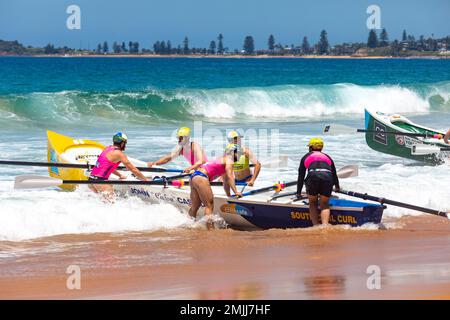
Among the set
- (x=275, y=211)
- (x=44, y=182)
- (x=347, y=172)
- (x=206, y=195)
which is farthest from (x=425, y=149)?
(x=44, y=182)

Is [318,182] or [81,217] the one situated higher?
[318,182]

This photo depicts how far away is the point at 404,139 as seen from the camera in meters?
17.4

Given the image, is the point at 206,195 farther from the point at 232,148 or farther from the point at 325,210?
the point at 325,210

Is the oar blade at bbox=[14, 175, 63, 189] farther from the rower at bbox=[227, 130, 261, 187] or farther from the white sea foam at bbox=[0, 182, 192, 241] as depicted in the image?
the rower at bbox=[227, 130, 261, 187]

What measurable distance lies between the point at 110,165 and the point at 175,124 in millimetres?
15470

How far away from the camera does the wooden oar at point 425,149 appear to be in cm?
1602

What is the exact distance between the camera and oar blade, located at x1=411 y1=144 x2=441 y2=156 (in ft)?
52.9

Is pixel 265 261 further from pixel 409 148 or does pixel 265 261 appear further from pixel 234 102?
pixel 234 102

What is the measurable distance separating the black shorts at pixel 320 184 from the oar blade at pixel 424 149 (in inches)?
278

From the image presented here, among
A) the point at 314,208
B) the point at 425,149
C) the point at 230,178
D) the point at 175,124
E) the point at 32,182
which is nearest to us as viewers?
the point at 314,208

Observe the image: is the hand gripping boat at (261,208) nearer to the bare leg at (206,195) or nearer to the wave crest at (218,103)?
the bare leg at (206,195)

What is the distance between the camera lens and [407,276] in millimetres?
7191
